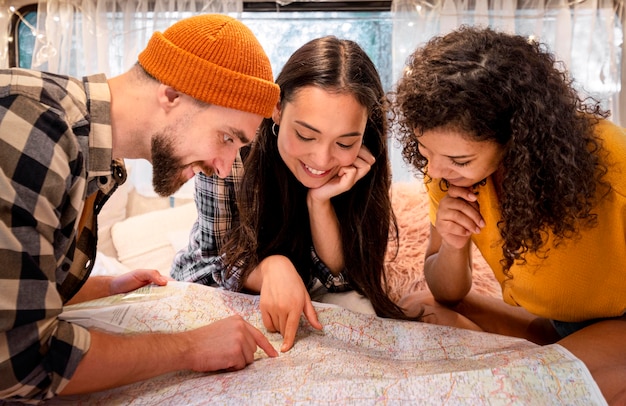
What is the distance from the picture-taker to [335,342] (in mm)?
1300

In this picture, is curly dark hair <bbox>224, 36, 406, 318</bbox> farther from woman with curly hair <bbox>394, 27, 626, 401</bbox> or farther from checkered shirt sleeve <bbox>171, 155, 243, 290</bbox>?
woman with curly hair <bbox>394, 27, 626, 401</bbox>

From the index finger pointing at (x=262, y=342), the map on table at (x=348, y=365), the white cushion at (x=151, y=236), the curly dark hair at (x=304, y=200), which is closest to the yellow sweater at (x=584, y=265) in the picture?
the map on table at (x=348, y=365)

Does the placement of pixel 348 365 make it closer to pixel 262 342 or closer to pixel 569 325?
pixel 262 342

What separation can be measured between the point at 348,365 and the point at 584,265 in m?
0.59

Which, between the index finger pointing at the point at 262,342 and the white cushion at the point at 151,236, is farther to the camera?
the white cushion at the point at 151,236

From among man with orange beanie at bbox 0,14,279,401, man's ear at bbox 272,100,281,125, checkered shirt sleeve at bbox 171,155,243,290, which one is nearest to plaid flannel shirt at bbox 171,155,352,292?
checkered shirt sleeve at bbox 171,155,243,290

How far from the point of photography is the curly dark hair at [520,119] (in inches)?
43.3

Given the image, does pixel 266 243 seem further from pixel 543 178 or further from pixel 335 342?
pixel 543 178

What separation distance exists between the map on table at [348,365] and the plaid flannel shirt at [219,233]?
22 centimetres

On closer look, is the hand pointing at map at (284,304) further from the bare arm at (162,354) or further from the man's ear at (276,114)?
the man's ear at (276,114)

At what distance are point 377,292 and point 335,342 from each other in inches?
14.5

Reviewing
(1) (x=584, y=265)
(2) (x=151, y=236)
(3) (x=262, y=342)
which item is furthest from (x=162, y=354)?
(2) (x=151, y=236)

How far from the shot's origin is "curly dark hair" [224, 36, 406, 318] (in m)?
1.48

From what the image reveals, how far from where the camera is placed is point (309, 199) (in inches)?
65.8
